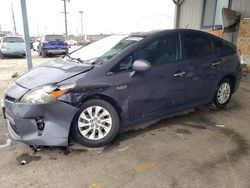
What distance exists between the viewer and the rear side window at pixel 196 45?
3.86m

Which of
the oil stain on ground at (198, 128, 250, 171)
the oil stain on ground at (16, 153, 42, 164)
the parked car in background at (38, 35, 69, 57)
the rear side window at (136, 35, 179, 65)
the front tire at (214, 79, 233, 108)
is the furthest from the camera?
the parked car in background at (38, 35, 69, 57)

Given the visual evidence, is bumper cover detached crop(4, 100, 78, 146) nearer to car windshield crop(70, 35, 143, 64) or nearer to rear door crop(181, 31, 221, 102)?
car windshield crop(70, 35, 143, 64)

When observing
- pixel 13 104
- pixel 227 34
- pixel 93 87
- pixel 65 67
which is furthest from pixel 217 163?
pixel 227 34

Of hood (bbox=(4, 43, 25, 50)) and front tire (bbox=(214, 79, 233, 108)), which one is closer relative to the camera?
front tire (bbox=(214, 79, 233, 108))

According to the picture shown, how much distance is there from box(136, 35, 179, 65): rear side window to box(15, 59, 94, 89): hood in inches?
32.3

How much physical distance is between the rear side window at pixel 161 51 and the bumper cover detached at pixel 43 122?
1293mm

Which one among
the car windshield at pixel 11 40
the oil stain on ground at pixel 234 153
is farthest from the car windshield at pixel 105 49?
the car windshield at pixel 11 40

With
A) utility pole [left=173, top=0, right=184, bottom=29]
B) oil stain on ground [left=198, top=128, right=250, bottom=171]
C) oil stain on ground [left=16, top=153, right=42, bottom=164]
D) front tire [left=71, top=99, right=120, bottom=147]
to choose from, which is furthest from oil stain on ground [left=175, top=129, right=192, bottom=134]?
utility pole [left=173, top=0, right=184, bottom=29]

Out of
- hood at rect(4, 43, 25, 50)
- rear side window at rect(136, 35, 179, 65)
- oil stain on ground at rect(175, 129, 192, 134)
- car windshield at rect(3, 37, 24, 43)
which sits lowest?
hood at rect(4, 43, 25, 50)

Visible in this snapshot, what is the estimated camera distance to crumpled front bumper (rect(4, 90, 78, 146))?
2762 millimetres

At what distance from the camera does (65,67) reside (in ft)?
10.9

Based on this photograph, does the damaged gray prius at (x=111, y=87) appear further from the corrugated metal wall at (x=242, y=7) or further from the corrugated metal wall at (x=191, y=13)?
the corrugated metal wall at (x=191, y=13)

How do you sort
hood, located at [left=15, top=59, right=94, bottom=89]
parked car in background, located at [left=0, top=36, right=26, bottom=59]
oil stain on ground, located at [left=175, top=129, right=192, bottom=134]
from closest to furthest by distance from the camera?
hood, located at [left=15, top=59, right=94, bottom=89] → oil stain on ground, located at [left=175, top=129, right=192, bottom=134] → parked car in background, located at [left=0, top=36, right=26, bottom=59]

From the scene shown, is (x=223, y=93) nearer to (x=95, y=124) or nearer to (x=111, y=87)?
(x=111, y=87)
